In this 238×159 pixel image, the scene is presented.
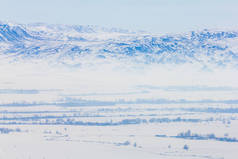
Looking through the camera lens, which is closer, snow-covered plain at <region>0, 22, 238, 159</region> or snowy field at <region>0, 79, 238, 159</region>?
snowy field at <region>0, 79, 238, 159</region>

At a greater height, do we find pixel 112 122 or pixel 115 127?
pixel 115 127

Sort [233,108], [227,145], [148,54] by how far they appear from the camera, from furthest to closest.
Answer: [148,54] < [233,108] < [227,145]

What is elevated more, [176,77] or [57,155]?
[57,155]

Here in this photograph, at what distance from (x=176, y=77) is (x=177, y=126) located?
98404 mm

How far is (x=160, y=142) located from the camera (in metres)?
52.2

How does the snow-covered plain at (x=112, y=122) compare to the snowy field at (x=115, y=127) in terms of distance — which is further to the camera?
the snow-covered plain at (x=112, y=122)

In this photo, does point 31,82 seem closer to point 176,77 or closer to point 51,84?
point 51,84

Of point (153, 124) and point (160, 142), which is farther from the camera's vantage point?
point (153, 124)

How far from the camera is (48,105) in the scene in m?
81.3

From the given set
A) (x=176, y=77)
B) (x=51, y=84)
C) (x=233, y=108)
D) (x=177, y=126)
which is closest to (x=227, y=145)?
(x=177, y=126)

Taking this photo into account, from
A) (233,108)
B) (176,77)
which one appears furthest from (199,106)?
Result: (176,77)

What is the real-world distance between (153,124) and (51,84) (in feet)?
192

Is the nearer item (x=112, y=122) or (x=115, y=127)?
(x=115, y=127)

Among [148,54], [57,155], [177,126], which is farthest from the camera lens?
[148,54]
